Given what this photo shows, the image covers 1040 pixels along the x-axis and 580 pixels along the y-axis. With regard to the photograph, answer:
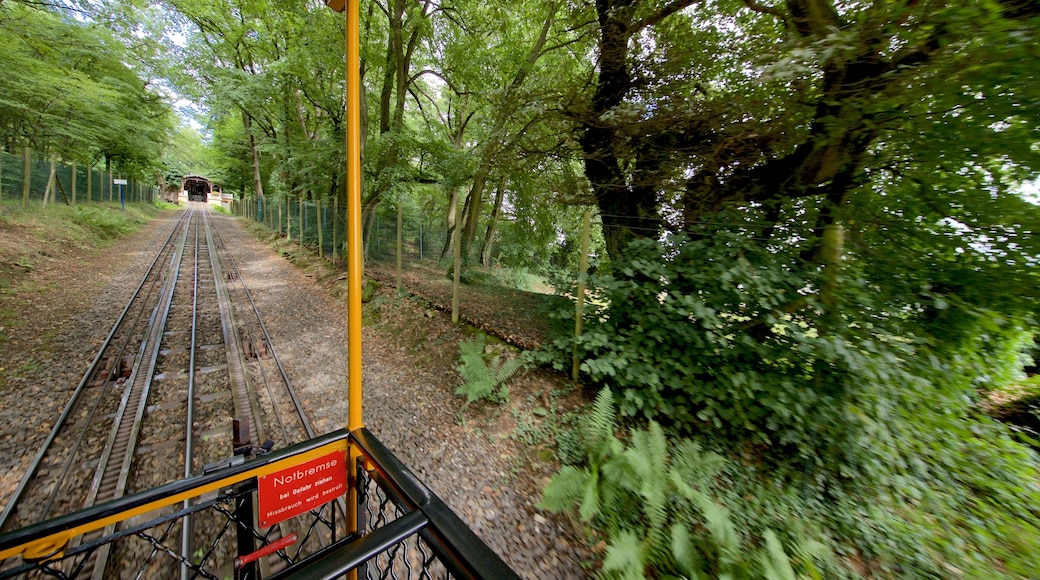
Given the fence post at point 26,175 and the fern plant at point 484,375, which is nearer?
the fern plant at point 484,375

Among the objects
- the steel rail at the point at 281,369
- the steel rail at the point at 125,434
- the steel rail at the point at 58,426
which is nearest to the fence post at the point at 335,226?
the steel rail at the point at 281,369

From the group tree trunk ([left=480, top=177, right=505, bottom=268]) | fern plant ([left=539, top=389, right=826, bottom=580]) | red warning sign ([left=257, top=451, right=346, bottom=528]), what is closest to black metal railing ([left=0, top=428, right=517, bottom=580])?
red warning sign ([left=257, top=451, right=346, bottom=528])

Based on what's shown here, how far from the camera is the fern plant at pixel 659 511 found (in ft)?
7.93

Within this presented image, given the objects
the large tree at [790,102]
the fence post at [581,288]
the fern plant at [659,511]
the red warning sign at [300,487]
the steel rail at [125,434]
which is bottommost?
the steel rail at [125,434]

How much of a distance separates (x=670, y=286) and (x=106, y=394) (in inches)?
268

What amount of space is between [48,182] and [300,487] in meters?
18.5

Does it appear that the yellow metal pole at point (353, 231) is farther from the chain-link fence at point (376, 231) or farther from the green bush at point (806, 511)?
the chain-link fence at point (376, 231)

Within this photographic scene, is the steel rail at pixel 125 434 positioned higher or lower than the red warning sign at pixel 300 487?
lower

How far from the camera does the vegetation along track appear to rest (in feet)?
9.45

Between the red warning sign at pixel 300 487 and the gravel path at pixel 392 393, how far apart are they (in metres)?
1.79

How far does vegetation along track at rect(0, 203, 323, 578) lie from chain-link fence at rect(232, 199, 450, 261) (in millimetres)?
4252

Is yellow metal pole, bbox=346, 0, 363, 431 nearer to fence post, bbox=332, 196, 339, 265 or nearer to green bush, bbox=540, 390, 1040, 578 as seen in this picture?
green bush, bbox=540, 390, 1040, 578

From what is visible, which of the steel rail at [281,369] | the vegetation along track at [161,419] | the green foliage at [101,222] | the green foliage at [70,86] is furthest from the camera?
the green foliage at [101,222]

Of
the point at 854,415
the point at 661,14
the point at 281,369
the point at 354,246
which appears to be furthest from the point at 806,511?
the point at 281,369
